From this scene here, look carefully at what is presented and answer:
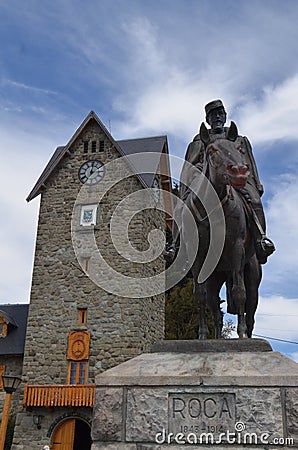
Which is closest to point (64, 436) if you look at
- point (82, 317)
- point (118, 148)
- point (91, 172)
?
point (82, 317)

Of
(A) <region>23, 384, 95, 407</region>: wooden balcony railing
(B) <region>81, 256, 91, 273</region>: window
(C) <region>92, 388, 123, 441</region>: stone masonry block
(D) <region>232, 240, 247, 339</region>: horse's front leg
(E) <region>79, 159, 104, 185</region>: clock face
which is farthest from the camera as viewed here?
(E) <region>79, 159, 104, 185</region>: clock face

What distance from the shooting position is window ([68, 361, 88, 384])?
21680mm

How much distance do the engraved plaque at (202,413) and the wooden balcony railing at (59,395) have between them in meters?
16.9

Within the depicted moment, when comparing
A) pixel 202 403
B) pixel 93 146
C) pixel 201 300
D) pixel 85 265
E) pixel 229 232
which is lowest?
pixel 202 403

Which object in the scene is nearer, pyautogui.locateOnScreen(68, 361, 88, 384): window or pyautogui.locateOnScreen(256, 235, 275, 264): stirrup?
pyautogui.locateOnScreen(256, 235, 275, 264): stirrup

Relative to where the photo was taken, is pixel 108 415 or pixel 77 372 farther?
pixel 77 372

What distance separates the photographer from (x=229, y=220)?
5.31 m

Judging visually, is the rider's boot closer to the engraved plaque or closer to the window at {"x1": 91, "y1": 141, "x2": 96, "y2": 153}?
the engraved plaque

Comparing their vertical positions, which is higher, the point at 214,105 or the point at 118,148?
→ the point at 118,148

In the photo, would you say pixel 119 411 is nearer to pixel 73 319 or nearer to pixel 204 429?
pixel 204 429

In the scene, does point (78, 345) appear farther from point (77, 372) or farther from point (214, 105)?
point (214, 105)

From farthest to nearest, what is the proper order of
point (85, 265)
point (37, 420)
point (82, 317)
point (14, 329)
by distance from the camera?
1. point (14, 329)
2. point (85, 265)
3. point (82, 317)
4. point (37, 420)

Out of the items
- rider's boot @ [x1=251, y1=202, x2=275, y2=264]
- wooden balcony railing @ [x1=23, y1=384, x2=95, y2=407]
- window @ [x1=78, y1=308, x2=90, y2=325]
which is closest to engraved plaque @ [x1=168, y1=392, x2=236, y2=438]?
rider's boot @ [x1=251, y1=202, x2=275, y2=264]

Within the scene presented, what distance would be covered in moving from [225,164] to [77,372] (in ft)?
59.6
